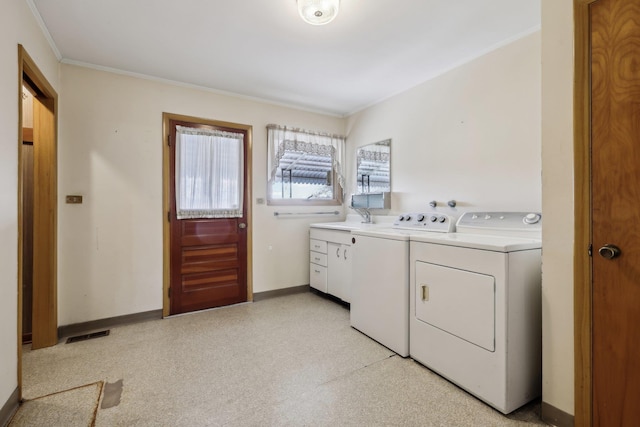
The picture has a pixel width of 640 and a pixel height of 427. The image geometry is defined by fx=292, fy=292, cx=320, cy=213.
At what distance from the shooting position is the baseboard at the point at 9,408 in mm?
1519

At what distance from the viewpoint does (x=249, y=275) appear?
3557mm

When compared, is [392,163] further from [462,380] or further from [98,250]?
[98,250]

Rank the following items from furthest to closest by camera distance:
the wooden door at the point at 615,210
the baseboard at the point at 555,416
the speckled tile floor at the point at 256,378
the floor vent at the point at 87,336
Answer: the floor vent at the point at 87,336
the speckled tile floor at the point at 256,378
the baseboard at the point at 555,416
the wooden door at the point at 615,210

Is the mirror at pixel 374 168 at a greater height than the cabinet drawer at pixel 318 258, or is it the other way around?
the mirror at pixel 374 168

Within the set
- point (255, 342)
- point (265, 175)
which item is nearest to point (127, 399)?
point (255, 342)

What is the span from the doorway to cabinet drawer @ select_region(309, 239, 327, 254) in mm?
2532

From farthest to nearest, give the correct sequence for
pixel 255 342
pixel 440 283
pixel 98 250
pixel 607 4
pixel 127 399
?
pixel 98 250 < pixel 255 342 < pixel 440 283 < pixel 127 399 < pixel 607 4

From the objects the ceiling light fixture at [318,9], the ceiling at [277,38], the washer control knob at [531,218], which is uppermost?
the ceiling at [277,38]

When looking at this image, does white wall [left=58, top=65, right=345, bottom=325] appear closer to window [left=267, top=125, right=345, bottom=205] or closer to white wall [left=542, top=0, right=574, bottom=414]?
window [left=267, top=125, right=345, bottom=205]

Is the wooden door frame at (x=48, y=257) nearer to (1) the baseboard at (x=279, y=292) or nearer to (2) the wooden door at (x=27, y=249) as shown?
(2) the wooden door at (x=27, y=249)

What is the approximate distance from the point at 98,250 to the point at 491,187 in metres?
3.63

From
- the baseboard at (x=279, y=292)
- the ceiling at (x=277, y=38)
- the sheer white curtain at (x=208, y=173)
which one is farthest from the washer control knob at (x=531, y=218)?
the sheer white curtain at (x=208, y=173)

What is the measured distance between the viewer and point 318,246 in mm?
3762

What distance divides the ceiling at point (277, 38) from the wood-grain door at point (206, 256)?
2.40 ft
